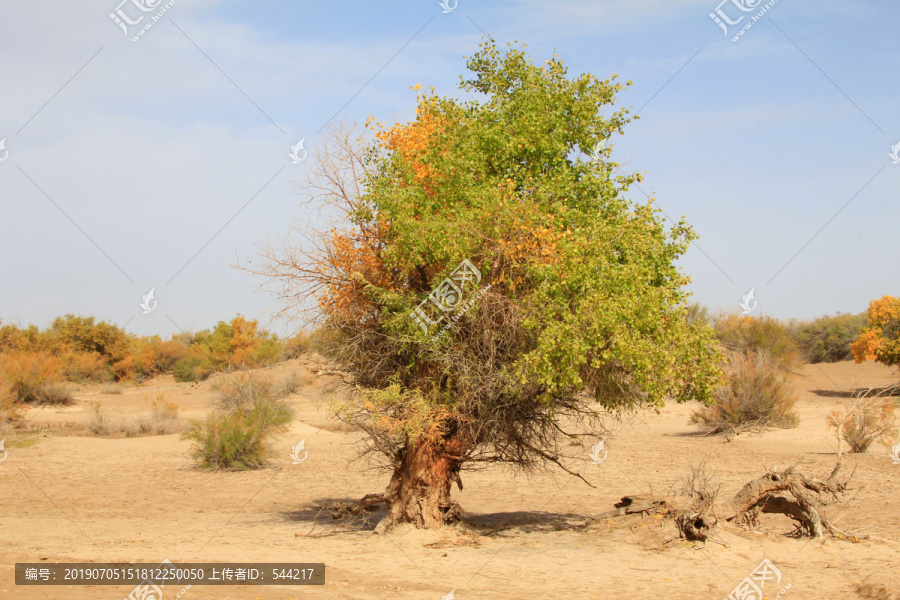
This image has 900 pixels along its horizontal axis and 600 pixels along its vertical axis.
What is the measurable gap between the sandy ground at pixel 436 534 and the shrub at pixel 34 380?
5548 millimetres

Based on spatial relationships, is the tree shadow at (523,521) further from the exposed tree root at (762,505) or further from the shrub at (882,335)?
the shrub at (882,335)

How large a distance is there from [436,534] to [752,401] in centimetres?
1415

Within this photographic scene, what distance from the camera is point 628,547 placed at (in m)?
9.51

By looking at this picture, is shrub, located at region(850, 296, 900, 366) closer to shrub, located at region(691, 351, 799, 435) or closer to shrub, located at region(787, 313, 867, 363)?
shrub, located at region(691, 351, 799, 435)

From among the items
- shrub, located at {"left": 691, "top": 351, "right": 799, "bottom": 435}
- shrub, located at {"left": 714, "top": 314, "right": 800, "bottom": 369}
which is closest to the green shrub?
shrub, located at {"left": 714, "top": 314, "right": 800, "bottom": 369}

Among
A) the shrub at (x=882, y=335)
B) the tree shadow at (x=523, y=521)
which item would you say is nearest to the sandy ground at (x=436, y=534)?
the tree shadow at (x=523, y=521)

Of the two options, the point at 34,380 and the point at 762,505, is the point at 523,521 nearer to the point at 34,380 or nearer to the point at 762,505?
the point at 762,505

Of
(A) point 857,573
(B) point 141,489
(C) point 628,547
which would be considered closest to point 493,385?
(C) point 628,547

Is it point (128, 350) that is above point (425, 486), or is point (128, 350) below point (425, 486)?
above

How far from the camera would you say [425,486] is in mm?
10430

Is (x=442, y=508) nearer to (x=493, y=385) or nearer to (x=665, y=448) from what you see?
(x=493, y=385)

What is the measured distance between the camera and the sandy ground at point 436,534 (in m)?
8.02

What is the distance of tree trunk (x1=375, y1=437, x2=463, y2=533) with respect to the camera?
34.1 feet

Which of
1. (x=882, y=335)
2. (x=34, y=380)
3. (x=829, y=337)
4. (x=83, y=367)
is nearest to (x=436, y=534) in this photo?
(x=34, y=380)
